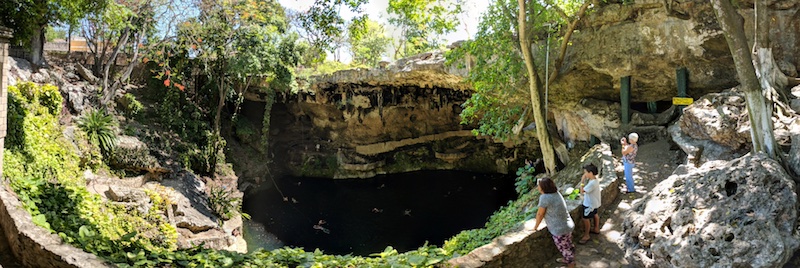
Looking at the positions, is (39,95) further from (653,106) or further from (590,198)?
(653,106)

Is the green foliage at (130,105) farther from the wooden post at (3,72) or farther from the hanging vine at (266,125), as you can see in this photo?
the wooden post at (3,72)

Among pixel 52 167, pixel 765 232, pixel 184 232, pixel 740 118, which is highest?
pixel 740 118

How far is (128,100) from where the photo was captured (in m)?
17.5

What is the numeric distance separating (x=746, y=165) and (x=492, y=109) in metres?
7.99

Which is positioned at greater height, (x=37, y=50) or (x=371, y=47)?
(x=371, y=47)

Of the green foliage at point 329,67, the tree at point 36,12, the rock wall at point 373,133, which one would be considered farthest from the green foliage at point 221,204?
the green foliage at point 329,67

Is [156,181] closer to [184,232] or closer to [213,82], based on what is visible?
[184,232]

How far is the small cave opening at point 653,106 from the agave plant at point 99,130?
14.9m

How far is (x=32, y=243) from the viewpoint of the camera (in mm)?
5688

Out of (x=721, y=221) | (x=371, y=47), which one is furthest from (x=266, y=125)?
(x=721, y=221)

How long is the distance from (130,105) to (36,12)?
7.48 metres

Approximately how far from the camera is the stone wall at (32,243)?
5344mm

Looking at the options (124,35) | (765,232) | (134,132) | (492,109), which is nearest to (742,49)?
(765,232)

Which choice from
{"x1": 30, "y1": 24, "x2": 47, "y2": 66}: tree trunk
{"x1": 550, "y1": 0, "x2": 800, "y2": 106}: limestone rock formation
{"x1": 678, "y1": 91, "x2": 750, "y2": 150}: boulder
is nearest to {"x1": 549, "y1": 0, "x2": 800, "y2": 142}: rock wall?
{"x1": 550, "y1": 0, "x2": 800, "y2": 106}: limestone rock formation
